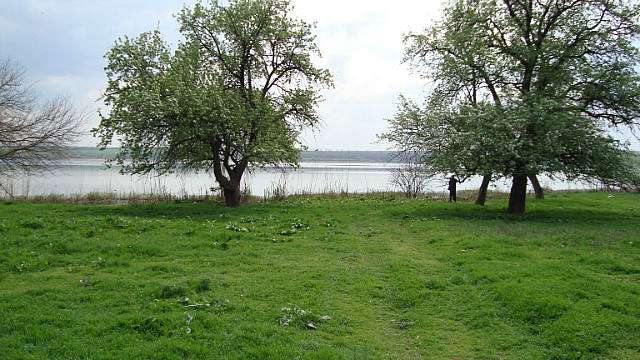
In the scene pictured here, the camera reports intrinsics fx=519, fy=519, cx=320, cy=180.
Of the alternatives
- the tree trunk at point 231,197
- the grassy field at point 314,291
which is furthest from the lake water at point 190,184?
the grassy field at point 314,291

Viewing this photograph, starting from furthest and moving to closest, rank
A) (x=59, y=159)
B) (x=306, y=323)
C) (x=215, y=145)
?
1. (x=59, y=159)
2. (x=215, y=145)
3. (x=306, y=323)

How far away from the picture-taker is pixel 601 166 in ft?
70.7

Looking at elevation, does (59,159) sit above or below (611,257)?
above

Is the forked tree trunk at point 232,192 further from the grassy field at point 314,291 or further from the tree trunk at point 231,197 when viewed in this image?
the grassy field at point 314,291

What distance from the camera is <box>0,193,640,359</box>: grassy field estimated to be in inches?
303

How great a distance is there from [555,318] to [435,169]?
14.2 m

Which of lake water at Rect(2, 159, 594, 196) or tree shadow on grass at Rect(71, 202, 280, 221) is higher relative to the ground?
lake water at Rect(2, 159, 594, 196)

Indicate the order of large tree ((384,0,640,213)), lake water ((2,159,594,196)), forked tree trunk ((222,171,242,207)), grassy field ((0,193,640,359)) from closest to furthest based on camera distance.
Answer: grassy field ((0,193,640,359)) → large tree ((384,0,640,213)) → forked tree trunk ((222,171,242,207)) → lake water ((2,159,594,196))

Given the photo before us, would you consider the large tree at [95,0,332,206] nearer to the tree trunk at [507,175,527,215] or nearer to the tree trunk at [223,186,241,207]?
the tree trunk at [223,186,241,207]

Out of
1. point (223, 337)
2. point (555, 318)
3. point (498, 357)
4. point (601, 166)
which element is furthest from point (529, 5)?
point (223, 337)

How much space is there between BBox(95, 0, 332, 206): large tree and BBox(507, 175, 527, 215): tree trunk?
11223mm

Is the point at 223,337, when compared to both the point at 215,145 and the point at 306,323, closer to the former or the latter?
the point at 306,323

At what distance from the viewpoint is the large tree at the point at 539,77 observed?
69.5 ft

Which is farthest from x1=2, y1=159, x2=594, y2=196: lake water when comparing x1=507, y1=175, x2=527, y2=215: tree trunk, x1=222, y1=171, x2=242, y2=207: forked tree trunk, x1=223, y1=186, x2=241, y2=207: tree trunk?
x1=223, y1=186, x2=241, y2=207: tree trunk
